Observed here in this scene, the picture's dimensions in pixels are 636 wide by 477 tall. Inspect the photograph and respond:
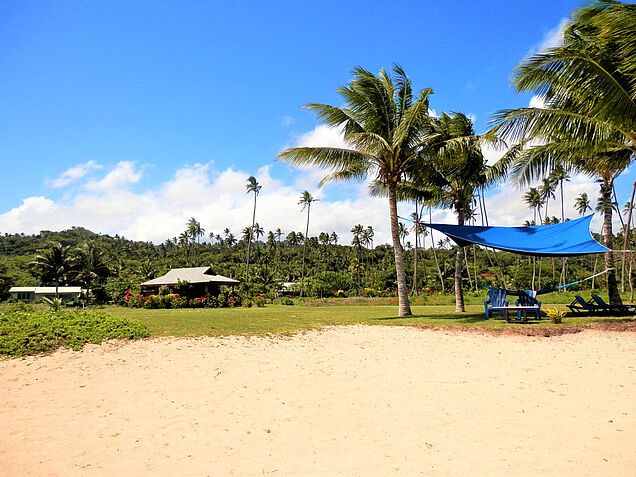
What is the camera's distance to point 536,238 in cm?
1248

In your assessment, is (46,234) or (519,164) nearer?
(519,164)

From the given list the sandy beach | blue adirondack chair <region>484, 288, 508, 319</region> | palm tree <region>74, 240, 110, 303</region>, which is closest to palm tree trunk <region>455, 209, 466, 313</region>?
blue adirondack chair <region>484, 288, 508, 319</region>

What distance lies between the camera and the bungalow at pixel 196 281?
24942 mm

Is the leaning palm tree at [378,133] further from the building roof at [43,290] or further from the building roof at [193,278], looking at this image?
the building roof at [43,290]

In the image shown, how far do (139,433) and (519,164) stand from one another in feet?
40.3

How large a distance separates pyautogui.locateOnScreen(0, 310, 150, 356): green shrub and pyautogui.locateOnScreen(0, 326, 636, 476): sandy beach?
49 cm

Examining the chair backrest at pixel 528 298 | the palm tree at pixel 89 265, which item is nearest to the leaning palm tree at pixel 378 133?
the chair backrest at pixel 528 298

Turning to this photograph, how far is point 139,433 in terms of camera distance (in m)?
3.51

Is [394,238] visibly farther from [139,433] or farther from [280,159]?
[139,433]

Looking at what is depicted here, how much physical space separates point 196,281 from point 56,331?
17.5 m

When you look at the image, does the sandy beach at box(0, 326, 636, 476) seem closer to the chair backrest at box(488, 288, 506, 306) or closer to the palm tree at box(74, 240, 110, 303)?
the chair backrest at box(488, 288, 506, 306)

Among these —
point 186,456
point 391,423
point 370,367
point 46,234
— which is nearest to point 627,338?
point 370,367

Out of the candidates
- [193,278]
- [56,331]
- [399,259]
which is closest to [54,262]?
[193,278]

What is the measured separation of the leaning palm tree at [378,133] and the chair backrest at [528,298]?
11.4 feet
